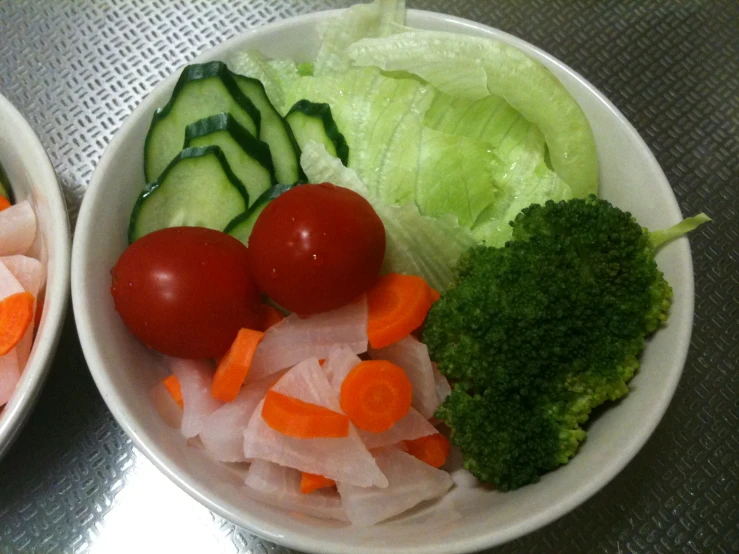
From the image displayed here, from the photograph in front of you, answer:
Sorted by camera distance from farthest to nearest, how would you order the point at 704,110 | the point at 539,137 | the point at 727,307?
the point at 704,110
the point at 727,307
the point at 539,137

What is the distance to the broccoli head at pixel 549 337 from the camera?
102 cm

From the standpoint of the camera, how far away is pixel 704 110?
5.91ft

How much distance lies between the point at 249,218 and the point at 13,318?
47cm

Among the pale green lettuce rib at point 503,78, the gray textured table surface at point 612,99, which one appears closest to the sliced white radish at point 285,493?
the gray textured table surface at point 612,99

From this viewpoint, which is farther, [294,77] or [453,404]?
[294,77]

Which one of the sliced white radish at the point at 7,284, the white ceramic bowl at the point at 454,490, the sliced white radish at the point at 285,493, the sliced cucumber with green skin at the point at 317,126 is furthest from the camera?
the sliced cucumber with green skin at the point at 317,126

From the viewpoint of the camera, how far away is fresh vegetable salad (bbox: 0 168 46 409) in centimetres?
111

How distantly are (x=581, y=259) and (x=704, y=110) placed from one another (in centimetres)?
108

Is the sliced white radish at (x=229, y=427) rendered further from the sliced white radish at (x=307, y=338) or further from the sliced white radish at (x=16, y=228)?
the sliced white radish at (x=16, y=228)

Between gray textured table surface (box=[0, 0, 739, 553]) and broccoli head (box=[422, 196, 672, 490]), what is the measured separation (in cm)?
41

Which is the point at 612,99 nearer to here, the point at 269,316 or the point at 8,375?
the point at 269,316

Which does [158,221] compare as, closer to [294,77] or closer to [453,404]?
[294,77]

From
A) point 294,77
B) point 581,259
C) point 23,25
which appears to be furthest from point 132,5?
point 581,259

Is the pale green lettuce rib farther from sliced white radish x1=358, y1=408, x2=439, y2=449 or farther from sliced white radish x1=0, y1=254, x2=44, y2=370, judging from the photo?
sliced white radish x1=0, y1=254, x2=44, y2=370
